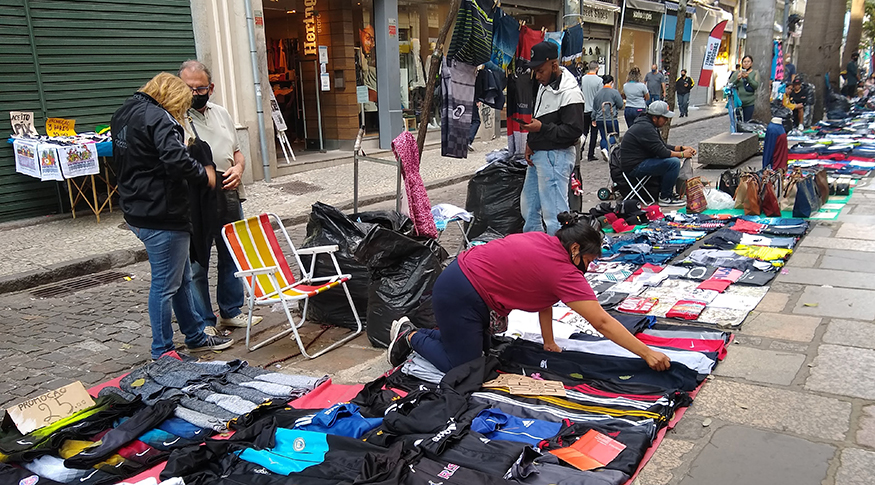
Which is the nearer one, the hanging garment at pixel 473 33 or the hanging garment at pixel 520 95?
the hanging garment at pixel 473 33

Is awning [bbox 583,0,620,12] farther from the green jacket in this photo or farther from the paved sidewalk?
the paved sidewalk

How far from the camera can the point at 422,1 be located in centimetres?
1583

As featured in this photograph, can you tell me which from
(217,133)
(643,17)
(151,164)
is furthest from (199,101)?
(643,17)

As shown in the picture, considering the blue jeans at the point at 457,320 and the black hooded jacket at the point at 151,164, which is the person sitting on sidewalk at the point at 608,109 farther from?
the black hooded jacket at the point at 151,164

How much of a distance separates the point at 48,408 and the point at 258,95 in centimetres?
844

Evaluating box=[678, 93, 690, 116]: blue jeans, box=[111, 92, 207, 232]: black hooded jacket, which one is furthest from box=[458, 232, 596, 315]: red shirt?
box=[678, 93, 690, 116]: blue jeans

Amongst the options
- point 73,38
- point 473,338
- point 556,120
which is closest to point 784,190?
point 556,120

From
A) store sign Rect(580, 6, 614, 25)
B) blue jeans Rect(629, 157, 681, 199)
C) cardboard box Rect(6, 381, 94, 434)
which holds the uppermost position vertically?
store sign Rect(580, 6, 614, 25)

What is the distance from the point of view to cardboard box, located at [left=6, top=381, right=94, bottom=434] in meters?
3.42

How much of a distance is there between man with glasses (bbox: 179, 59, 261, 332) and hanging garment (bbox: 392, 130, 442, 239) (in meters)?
1.24

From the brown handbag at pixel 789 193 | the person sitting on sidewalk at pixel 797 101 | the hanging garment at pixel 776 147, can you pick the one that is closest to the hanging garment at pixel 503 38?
the brown handbag at pixel 789 193

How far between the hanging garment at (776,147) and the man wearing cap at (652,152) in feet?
4.20

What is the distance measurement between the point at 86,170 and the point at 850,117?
797 inches

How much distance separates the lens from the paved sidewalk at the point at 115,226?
6922 millimetres
